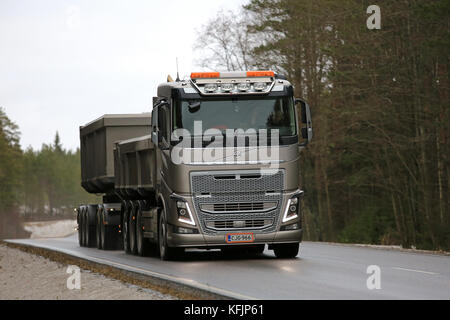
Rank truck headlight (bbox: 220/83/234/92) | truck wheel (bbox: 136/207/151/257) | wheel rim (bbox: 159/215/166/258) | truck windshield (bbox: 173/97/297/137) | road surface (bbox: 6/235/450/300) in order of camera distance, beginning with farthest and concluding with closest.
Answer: truck wheel (bbox: 136/207/151/257) → wheel rim (bbox: 159/215/166/258) → truck headlight (bbox: 220/83/234/92) → truck windshield (bbox: 173/97/297/137) → road surface (bbox: 6/235/450/300)

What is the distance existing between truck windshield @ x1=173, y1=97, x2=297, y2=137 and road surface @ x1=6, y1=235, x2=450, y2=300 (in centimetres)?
276

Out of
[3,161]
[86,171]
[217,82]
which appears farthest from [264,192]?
[3,161]

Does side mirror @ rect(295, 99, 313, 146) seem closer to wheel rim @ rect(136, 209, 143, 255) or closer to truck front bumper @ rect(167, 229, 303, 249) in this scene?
truck front bumper @ rect(167, 229, 303, 249)

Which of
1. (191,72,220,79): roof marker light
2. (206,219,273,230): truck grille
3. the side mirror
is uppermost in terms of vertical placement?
(191,72,220,79): roof marker light

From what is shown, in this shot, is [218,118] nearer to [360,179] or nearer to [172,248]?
[172,248]

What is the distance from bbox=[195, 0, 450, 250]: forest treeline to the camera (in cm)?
3253

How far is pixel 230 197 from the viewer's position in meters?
18.8

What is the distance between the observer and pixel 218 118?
18.8 m

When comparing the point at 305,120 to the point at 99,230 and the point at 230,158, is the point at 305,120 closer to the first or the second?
the point at 230,158

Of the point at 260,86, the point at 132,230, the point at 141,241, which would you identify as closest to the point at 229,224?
the point at 260,86

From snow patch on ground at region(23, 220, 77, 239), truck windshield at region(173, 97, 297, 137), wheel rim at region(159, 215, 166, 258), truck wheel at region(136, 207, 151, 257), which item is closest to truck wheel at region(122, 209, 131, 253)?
truck wheel at region(136, 207, 151, 257)

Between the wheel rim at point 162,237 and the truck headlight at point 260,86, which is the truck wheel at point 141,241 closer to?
the wheel rim at point 162,237

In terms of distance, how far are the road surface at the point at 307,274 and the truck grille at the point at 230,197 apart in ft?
2.79

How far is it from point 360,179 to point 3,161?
304 ft
